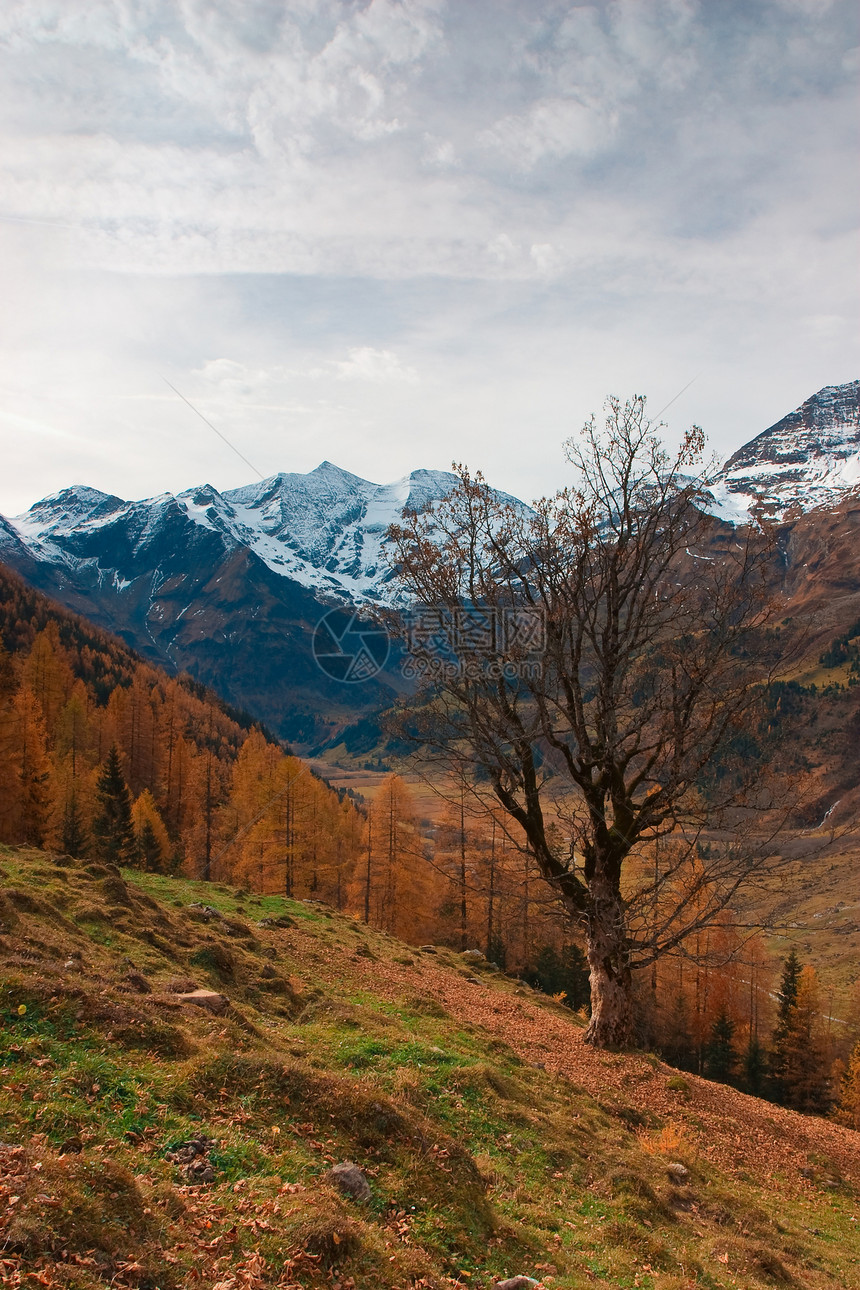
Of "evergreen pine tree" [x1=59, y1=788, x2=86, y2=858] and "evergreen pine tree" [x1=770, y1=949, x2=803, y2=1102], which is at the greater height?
"evergreen pine tree" [x1=59, y1=788, x2=86, y2=858]

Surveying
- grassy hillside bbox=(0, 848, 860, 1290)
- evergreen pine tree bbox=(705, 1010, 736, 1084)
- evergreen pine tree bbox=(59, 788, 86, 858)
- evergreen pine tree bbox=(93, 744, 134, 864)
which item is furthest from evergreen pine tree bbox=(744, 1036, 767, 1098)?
evergreen pine tree bbox=(59, 788, 86, 858)

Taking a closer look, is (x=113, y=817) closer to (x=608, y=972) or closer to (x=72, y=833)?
(x=72, y=833)

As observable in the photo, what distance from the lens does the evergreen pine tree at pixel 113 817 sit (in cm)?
4066

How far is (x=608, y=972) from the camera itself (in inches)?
579

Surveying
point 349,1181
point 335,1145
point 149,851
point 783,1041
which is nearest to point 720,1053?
point 783,1041

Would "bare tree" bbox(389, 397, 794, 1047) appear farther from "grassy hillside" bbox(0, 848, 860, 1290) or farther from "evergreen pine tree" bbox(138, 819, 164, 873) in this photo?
"evergreen pine tree" bbox(138, 819, 164, 873)

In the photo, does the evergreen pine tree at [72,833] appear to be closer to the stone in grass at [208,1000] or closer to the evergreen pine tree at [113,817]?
the evergreen pine tree at [113,817]

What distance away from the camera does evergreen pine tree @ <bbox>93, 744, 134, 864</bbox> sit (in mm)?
40656

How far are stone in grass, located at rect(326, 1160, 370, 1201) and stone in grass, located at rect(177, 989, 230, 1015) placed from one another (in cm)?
441

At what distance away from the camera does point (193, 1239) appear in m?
5.33

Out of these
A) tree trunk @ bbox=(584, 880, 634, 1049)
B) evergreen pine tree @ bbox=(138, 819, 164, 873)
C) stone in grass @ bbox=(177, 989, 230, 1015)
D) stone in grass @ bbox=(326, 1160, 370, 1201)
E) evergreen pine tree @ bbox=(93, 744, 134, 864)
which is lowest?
evergreen pine tree @ bbox=(138, 819, 164, 873)

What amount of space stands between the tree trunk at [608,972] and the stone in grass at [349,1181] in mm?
8193

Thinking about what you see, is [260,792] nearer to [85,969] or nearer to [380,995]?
[380,995]

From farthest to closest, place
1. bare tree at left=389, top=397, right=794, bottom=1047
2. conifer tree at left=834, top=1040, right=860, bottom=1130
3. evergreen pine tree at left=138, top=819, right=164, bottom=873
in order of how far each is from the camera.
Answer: evergreen pine tree at left=138, top=819, right=164, bottom=873
conifer tree at left=834, top=1040, right=860, bottom=1130
bare tree at left=389, top=397, right=794, bottom=1047
